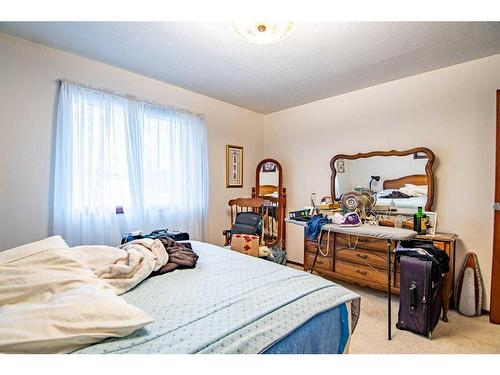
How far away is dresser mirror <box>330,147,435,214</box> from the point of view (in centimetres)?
247

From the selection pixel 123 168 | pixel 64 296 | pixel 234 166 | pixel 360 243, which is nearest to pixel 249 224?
pixel 234 166

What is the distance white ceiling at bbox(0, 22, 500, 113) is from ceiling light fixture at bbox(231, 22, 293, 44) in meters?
0.21

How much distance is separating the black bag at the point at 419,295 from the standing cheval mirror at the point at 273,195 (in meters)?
1.84

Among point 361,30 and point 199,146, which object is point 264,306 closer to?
point 361,30

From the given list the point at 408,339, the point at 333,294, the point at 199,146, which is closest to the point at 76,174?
the point at 199,146

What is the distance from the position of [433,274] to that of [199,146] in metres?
2.67

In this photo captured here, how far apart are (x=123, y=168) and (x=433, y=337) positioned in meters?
3.12

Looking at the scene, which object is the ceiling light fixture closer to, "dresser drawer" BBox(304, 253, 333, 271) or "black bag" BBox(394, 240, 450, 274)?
"black bag" BBox(394, 240, 450, 274)

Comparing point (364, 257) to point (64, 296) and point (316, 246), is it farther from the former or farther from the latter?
point (64, 296)

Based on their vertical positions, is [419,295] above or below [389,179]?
below

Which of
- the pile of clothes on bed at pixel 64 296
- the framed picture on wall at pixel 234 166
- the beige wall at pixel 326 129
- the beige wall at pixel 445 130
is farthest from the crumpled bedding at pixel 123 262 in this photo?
the beige wall at pixel 445 130

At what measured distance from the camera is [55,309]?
2.44 ft

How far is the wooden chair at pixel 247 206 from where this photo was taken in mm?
3078

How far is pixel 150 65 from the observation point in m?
2.34
